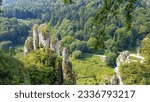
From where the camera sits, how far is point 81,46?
116062mm

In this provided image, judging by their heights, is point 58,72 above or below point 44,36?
below

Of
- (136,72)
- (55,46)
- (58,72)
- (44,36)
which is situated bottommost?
(58,72)

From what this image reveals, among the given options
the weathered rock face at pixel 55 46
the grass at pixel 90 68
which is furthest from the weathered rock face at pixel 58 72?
the grass at pixel 90 68

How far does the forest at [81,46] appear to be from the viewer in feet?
21.5

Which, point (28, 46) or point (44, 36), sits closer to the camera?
point (44, 36)

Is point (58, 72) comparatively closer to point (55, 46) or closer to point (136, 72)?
point (55, 46)

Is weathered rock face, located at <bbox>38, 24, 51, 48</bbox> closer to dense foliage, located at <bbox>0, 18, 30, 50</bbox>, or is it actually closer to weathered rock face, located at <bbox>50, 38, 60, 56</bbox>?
weathered rock face, located at <bbox>50, 38, 60, 56</bbox>

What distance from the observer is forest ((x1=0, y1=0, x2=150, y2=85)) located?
656cm

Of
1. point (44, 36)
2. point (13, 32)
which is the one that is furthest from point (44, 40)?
point (13, 32)

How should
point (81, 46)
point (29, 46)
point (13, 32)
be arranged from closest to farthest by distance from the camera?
point (29, 46) < point (81, 46) < point (13, 32)

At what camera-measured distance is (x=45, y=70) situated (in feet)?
78.4

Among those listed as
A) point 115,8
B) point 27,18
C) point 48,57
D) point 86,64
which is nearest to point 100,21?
point 115,8

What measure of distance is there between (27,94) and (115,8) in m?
1.83

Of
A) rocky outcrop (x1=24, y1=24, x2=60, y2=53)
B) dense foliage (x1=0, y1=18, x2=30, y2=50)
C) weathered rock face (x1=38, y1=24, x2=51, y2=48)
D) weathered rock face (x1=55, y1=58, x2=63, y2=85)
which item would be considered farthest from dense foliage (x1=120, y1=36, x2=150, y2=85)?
dense foliage (x1=0, y1=18, x2=30, y2=50)
